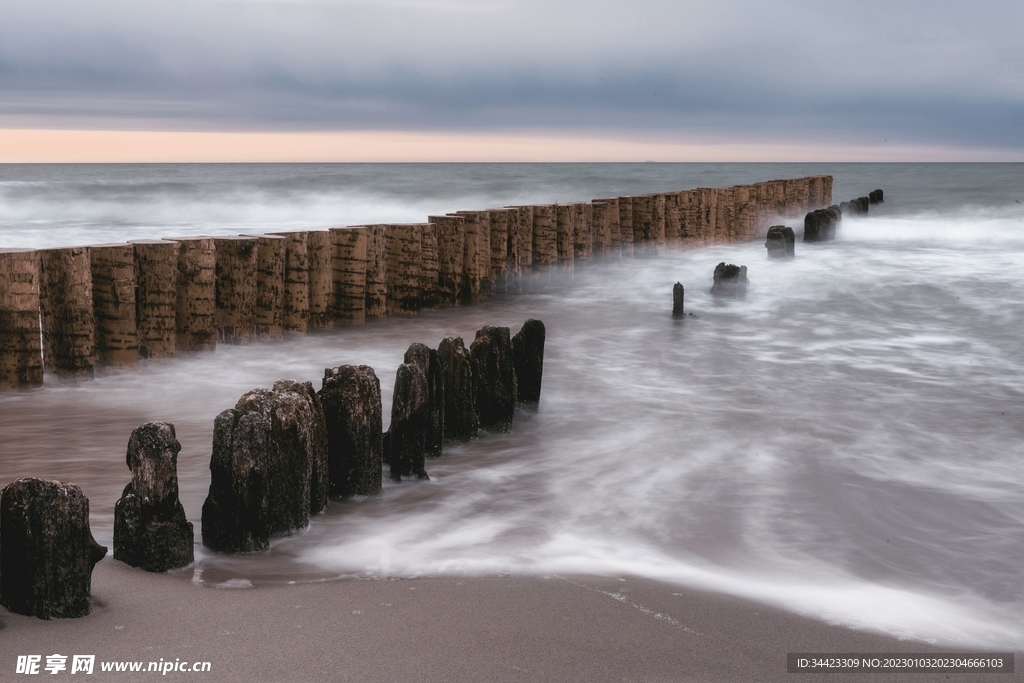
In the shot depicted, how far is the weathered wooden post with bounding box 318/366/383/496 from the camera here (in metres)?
3.60

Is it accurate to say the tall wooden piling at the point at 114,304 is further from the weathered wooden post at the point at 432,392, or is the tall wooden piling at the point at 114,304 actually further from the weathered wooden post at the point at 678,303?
the weathered wooden post at the point at 678,303

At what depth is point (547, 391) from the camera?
5.97 m

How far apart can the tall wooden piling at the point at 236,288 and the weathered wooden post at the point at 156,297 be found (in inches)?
18.4

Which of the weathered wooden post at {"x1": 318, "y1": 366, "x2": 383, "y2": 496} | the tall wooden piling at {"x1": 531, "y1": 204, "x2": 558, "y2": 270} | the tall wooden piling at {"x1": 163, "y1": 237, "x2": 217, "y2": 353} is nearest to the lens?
the weathered wooden post at {"x1": 318, "y1": 366, "x2": 383, "y2": 496}

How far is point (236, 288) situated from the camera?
264 inches

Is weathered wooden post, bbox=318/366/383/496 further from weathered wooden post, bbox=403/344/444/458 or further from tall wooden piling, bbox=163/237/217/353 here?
tall wooden piling, bbox=163/237/217/353

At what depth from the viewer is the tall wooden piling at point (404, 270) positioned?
809cm

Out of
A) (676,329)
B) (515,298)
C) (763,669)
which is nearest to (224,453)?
(763,669)

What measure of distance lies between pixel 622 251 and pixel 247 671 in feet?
37.0

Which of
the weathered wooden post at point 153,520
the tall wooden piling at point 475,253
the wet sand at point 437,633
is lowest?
the wet sand at point 437,633

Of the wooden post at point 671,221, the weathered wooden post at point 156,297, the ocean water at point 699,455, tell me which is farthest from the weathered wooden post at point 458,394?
the wooden post at point 671,221

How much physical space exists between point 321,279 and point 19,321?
2492 millimetres

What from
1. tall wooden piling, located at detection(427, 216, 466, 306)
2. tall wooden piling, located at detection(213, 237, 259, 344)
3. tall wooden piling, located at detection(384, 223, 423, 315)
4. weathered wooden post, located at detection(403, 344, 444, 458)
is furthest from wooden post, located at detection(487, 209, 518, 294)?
weathered wooden post, located at detection(403, 344, 444, 458)

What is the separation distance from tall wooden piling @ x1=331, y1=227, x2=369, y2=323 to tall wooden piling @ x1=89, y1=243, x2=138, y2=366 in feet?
6.32
